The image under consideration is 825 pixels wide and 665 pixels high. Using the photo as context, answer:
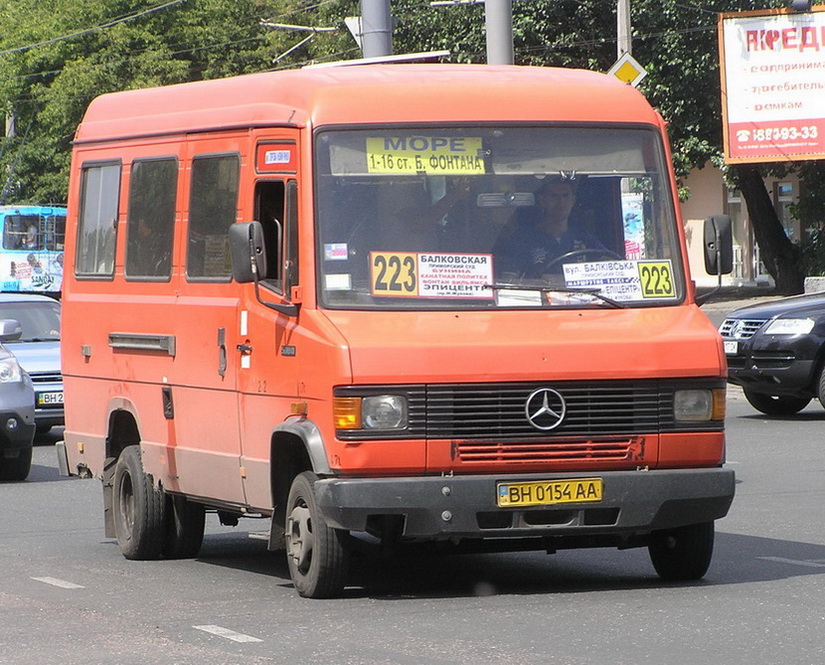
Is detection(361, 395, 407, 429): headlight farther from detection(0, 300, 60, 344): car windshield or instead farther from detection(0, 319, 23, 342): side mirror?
detection(0, 300, 60, 344): car windshield

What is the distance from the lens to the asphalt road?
7.61 metres

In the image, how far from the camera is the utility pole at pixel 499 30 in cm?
1825

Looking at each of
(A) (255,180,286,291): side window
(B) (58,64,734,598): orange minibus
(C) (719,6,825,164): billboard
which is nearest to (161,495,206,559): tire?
(B) (58,64,734,598): orange minibus

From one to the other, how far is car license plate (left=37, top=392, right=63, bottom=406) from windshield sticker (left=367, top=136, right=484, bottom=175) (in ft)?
37.2

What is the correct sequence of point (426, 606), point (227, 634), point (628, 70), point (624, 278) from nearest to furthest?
point (227, 634) → point (426, 606) → point (624, 278) → point (628, 70)

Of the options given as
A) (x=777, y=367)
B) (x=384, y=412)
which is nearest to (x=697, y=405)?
(x=384, y=412)

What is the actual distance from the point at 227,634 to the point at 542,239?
2.54 metres

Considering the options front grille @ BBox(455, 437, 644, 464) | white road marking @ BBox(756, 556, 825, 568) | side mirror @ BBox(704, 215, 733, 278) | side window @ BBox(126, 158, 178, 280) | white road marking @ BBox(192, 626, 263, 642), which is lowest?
white road marking @ BBox(192, 626, 263, 642)

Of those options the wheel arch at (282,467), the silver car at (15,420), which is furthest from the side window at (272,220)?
the silver car at (15,420)

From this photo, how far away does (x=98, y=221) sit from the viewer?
1192 centimetres

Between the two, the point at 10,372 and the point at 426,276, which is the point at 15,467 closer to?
the point at 10,372

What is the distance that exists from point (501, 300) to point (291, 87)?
61.6 inches

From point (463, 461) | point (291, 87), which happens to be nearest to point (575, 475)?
point (463, 461)

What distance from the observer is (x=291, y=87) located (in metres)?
9.60
